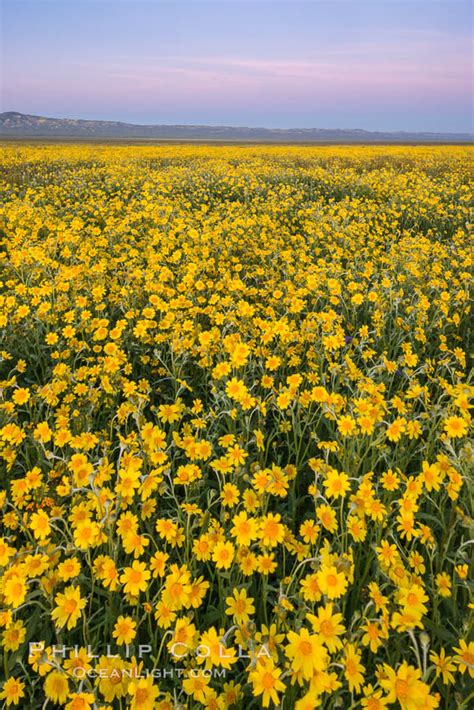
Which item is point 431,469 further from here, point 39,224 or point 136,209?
point 136,209

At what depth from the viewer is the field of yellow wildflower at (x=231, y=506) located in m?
1.48

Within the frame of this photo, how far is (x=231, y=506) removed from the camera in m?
2.00

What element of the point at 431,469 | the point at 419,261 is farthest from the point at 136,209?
the point at 431,469

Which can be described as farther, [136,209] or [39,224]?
[136,209]

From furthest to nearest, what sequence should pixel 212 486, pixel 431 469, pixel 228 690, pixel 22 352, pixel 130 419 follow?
pixel 22 352 < pixel 130 419 < pixel 212 486 < pixel 431 469 < pixel 228 690

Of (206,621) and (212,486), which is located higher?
(212,486)

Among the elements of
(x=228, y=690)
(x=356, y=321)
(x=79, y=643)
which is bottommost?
(x=79, y=643)

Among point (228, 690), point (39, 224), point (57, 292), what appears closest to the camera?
point (228, 690)

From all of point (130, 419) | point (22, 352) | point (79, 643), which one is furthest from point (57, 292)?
point (79, 643)

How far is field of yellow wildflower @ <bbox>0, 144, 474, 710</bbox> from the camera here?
1.48 m

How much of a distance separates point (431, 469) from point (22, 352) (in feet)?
11.9

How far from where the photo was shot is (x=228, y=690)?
1.55 meters

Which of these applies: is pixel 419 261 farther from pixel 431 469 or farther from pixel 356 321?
pixel 431 469

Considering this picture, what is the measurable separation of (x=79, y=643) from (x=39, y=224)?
6.85 m
